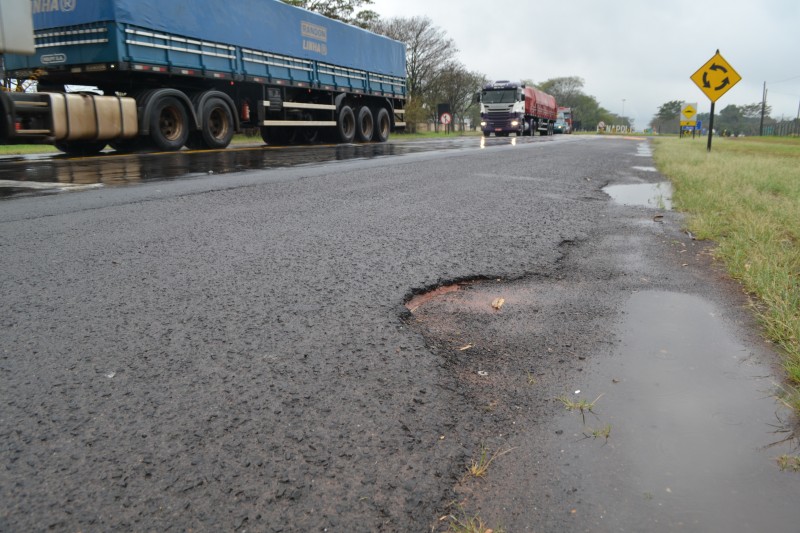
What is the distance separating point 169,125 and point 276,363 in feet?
42.6

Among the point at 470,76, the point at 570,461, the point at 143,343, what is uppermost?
the point at 470,76

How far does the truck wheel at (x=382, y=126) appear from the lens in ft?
79.4

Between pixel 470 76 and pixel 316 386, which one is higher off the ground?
pixel 470 76

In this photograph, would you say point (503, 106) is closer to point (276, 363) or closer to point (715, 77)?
point (715, 77)

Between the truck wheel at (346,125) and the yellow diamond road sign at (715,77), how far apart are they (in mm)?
11155

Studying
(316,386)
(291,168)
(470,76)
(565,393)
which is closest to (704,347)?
(565,393)

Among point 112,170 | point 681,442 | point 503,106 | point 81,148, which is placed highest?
point 503,106

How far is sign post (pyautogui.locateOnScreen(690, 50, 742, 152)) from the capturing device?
17578mm

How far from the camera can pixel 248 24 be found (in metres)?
16.4

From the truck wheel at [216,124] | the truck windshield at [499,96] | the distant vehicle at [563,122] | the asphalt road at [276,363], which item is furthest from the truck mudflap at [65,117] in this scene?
the distant vehicle at [563,122]

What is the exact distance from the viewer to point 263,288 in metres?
3.19

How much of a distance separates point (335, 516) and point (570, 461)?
74cm

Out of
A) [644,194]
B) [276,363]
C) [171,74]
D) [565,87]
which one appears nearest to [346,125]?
[171,74]

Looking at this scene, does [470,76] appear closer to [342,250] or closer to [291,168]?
[291,168]
